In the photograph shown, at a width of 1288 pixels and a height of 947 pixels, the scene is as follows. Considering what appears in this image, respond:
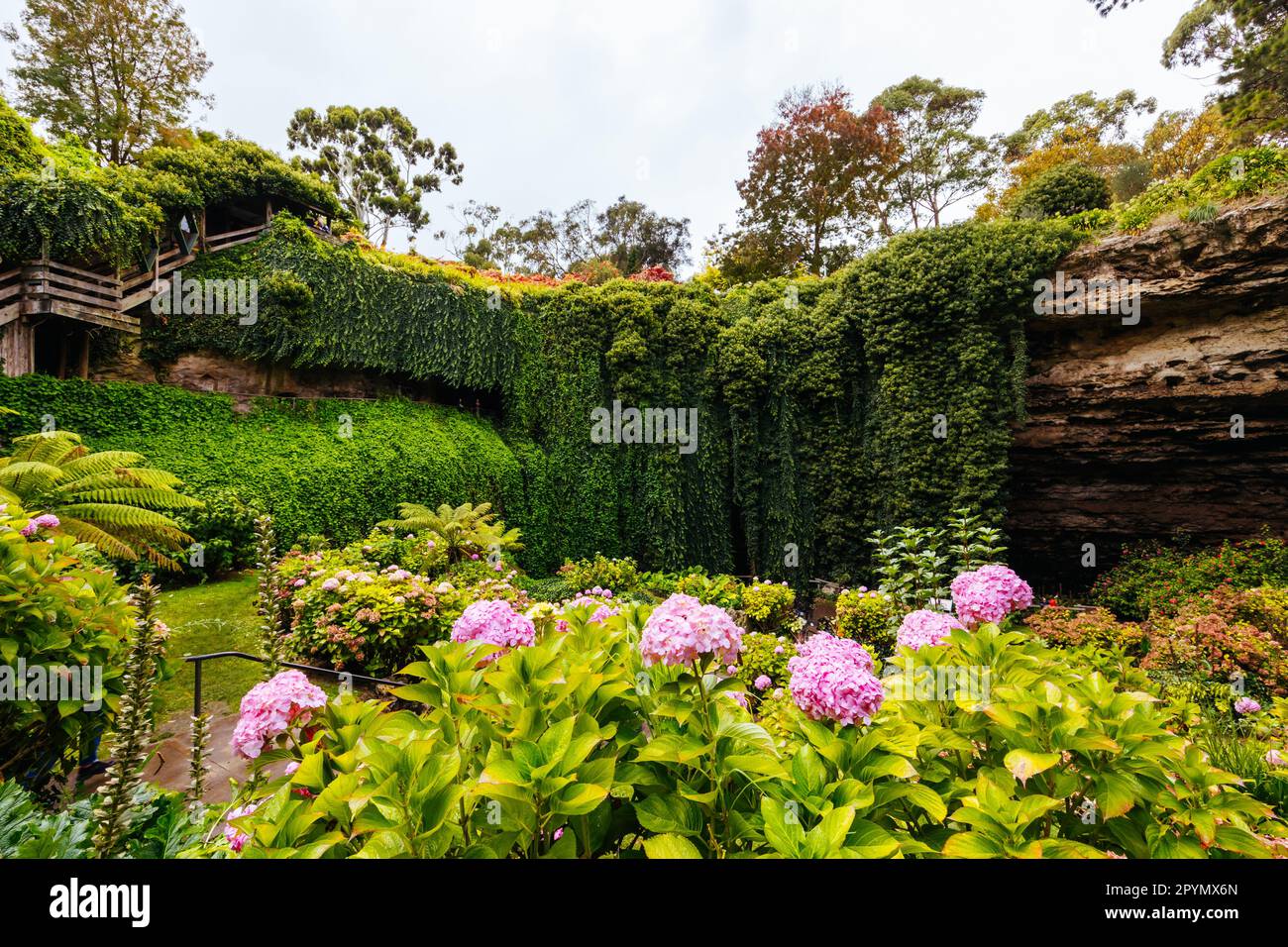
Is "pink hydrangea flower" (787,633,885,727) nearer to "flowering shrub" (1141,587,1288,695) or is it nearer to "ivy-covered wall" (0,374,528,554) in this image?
"flowering shrub" (1141,587,1288,695)

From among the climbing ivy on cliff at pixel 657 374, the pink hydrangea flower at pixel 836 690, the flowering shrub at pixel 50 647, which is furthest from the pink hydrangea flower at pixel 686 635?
the climbing ivy on cliff at pixel 657 374

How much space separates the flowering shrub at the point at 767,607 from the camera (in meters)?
7.73

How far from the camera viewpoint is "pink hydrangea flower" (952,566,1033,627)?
7.70ft

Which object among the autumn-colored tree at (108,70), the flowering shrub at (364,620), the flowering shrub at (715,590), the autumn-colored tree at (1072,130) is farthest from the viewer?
the autumn-colored tree at (1072,130)

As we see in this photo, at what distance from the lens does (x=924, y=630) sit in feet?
6.59

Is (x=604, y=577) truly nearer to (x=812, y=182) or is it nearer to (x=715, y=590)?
(x=715, y=590)

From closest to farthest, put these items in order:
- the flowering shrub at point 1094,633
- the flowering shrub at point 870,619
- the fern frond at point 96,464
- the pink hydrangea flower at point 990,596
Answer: the pink hydrangea flower at point 990,596, the flowering shrub at point 1094,633, the fern frond at point 96,464, the flowering shrub at point 870,619

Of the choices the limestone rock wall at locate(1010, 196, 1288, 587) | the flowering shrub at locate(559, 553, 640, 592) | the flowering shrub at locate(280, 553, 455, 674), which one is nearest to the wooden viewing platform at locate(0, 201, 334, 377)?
the flowering shrub at locate(280, 553, 455, 674)

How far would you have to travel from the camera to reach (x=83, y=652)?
82.3 inches

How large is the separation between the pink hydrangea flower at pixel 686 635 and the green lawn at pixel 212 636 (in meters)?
3.97

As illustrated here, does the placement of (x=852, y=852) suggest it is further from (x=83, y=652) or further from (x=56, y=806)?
(x=56, y=806)

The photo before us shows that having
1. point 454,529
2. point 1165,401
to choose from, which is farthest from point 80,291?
point 1165,401

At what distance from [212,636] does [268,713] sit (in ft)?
20.9

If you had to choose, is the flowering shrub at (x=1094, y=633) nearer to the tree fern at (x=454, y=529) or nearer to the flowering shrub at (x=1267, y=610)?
the flowering shrub at (x=1267, y=610)
